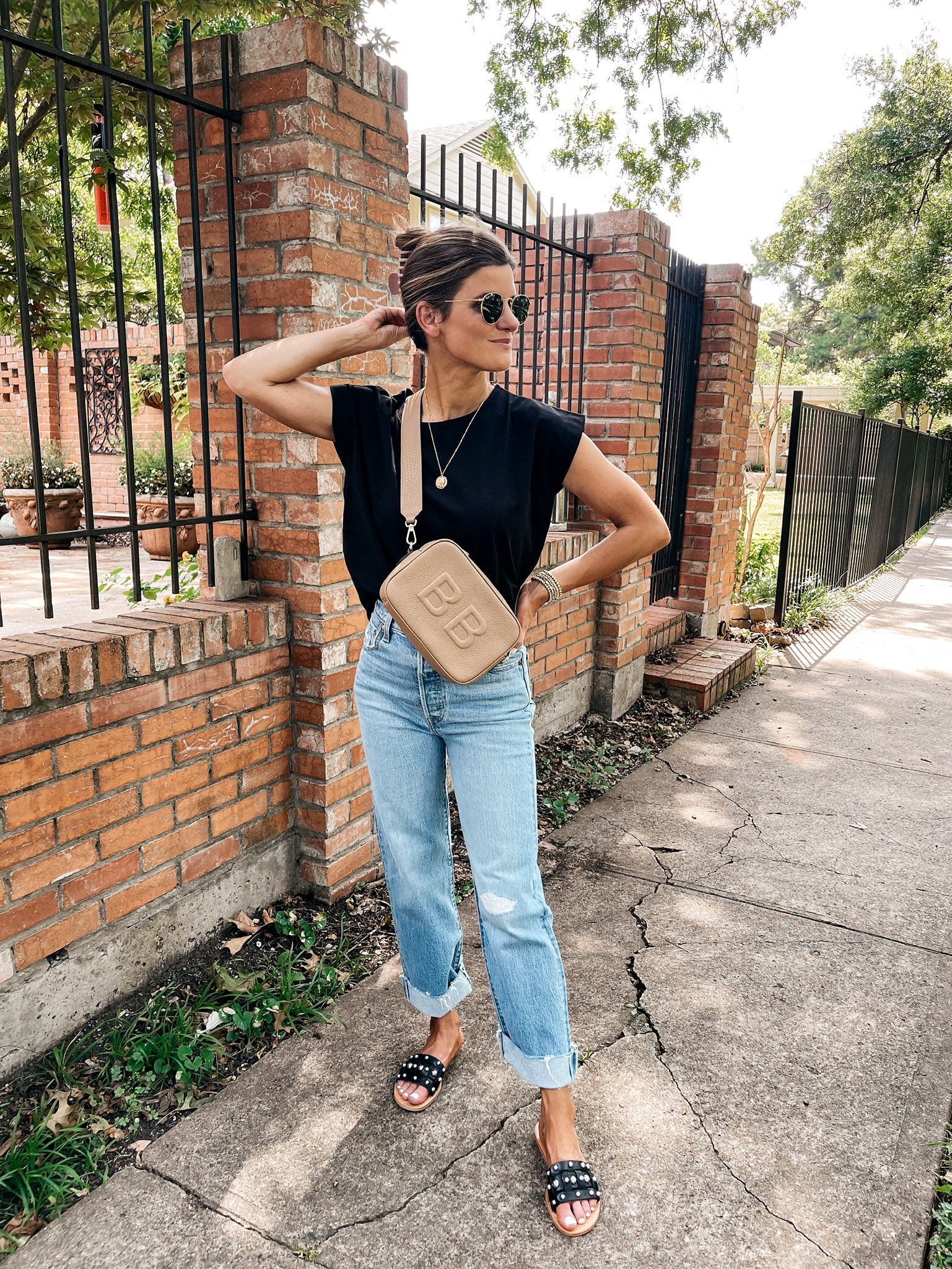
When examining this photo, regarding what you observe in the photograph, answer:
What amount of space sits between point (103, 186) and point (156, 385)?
14.8ft

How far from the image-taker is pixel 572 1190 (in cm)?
184

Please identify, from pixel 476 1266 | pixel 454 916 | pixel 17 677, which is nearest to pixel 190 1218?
pixel 476 1266

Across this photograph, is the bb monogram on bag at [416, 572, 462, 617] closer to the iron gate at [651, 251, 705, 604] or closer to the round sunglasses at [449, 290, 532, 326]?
the round sunglasses at [449, 290, 532, 326]

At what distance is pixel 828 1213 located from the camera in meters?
1.85

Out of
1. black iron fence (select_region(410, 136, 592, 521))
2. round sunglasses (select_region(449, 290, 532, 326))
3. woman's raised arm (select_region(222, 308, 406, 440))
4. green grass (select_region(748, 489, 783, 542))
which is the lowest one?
green grass (select_region(748, 489, 783, 542))

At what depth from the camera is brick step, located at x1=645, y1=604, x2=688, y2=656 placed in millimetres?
5691

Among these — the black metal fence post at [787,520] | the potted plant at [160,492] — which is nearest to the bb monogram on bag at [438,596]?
the potted plant at [160,492]

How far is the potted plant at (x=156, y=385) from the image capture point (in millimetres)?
7293

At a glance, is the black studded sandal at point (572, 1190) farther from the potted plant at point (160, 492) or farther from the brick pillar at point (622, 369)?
the potted plant at point (160, 492)

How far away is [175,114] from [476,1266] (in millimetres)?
3100

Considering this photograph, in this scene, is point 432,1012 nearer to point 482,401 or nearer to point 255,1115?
point 255,1115

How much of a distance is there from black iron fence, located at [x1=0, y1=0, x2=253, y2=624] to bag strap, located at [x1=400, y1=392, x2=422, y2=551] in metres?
0.83

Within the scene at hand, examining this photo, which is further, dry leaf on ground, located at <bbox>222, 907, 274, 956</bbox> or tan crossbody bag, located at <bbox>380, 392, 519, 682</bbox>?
dry leaf on ground, located at <bbox>222, 907, 274, 956</bbox>

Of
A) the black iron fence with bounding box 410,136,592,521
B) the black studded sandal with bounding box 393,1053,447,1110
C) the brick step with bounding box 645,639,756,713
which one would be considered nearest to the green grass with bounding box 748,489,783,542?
the brick step with bounding box 645,639,756,713
